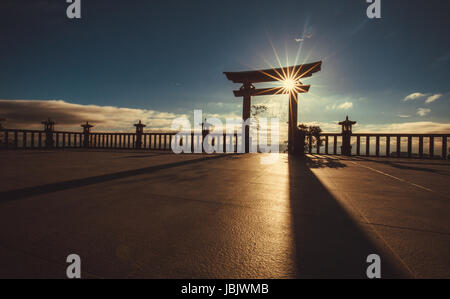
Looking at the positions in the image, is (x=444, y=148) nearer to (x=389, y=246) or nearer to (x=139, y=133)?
(x=389, y=246)

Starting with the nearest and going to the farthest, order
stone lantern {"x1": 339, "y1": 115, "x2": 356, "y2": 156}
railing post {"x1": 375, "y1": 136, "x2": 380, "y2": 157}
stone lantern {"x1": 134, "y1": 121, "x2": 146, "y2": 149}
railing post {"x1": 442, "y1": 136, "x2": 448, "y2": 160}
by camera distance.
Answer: railing post {"x1": 442, "y1": 136, "x2": 448, "y2": 160} < railing post {"x1": 375, "y1": 136, "x2": 380, "y2": 157} < stone lantern {"x1": 339, "y1": 115, "x2": 356, "y2": 156} < stone lantern {"x1": 134, "y1": 121, "x2": 146, "y2": 149}

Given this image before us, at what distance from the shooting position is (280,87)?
1009 centimetres

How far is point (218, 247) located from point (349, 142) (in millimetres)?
11604

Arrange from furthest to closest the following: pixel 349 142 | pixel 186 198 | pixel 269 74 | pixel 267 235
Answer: pixel 349 142
pixel 269 74
pixel 186 198
pixel 267 235

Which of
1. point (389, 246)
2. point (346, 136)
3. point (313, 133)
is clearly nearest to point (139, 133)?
point (313, 133)

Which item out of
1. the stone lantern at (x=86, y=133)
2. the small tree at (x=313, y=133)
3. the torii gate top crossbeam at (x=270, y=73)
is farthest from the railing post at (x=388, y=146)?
the stone lantern at (x=86, y=133)

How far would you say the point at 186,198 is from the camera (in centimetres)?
210

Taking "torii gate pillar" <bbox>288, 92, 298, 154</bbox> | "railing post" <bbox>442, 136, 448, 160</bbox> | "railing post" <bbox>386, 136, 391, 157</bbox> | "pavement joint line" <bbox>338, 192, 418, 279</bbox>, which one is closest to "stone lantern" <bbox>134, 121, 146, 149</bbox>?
"torii gate pillar" <bbox>288, 92, 298, 154</bbox>

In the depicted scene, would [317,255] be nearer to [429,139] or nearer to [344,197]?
[344,197]

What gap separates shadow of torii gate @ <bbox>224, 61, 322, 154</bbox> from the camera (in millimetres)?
9085

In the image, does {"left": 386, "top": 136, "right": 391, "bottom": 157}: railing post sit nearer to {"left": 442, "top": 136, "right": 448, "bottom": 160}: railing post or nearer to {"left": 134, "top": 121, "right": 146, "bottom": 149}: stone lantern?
{"left": 442, "top": 136, "right": 448, "bottom": 160}: railing post

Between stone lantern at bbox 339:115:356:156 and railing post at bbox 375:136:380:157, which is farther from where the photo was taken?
stone lantern at bbox 339:115:356:156

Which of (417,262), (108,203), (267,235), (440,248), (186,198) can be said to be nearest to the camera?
(417,262)
